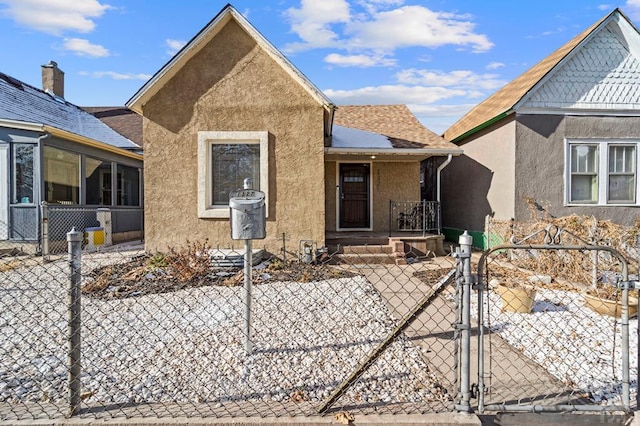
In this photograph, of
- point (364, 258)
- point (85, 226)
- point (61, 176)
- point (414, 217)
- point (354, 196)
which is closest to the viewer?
point (364, 258)

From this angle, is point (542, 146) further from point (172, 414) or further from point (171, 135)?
point (172, 414)

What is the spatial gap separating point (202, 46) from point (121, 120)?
35.8 feet

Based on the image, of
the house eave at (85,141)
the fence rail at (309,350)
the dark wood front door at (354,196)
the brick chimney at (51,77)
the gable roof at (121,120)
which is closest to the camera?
the fence rail at (309,350)

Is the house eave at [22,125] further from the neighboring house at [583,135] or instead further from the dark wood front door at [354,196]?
the neighboring house at [583,135]

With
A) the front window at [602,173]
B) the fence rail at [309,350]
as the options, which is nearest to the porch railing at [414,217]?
the front window at [602,173]

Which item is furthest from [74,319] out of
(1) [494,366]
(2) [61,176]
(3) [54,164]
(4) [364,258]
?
(2) [61,176]

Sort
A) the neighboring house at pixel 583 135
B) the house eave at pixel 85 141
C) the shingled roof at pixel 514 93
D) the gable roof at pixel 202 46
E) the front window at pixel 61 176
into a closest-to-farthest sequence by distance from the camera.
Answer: the gable roof at pixel 202 46 < the shingled roof at pixel 514 93 < the house eave at pixel 85 141 < the neighboring house at pixel 583 135 < the front window at pixel 61 176

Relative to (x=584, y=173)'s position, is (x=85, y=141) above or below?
above

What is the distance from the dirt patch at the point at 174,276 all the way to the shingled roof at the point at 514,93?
6.79 m

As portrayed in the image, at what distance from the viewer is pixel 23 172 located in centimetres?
1023

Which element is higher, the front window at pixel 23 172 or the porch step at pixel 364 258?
the front window at pixel 23 172

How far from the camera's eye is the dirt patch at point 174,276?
6.50m

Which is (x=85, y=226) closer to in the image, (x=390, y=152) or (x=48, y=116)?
(x=48, y=116)

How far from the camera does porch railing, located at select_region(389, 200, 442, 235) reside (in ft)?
36.1
